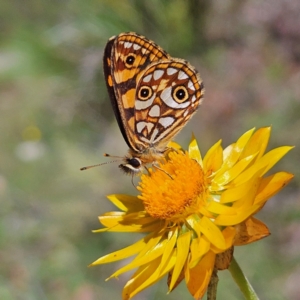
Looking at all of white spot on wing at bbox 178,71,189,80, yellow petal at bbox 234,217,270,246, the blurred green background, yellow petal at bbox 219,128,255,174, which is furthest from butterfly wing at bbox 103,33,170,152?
the blurred green background

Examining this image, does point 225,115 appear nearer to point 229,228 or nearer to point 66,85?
point 66,85

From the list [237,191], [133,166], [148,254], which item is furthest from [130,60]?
[148,254]

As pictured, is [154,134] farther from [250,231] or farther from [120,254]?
[250,231]

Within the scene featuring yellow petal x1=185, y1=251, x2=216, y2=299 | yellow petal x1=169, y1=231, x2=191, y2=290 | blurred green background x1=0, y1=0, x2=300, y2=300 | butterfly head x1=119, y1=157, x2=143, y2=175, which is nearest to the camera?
yellow petal x1=185, y1=251, x2=216, y2=299

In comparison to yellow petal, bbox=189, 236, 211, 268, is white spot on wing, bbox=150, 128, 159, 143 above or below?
above

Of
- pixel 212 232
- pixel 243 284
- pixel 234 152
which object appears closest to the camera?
pixel 243 284

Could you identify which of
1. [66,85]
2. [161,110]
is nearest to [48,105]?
[66,85]

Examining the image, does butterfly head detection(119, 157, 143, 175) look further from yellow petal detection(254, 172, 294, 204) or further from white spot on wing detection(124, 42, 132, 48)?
yellow petal detection(254, 172, 294, 204)
